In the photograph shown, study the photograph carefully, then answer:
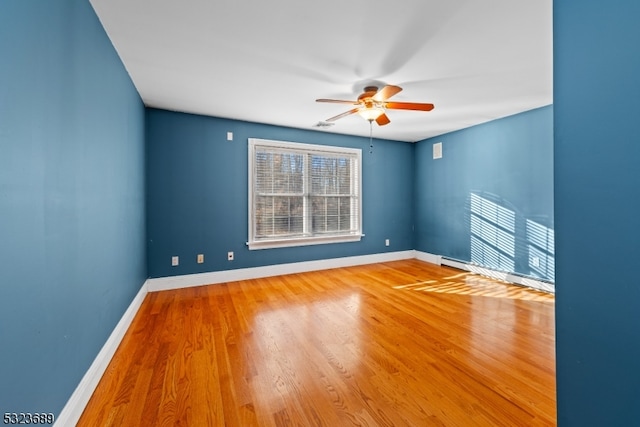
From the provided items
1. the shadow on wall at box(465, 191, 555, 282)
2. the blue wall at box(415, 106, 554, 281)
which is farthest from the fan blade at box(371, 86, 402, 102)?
the shadow on wall at box(465, 191, 555, 282)

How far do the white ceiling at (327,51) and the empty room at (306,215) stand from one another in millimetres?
22

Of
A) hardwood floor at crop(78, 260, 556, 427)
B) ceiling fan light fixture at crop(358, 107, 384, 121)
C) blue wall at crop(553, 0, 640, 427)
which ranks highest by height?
ceiling fan light fixture at crop(358, 107, 384, 121)

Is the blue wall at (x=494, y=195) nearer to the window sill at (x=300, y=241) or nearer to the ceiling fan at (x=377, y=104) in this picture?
the window sill at (x=300, y=241)

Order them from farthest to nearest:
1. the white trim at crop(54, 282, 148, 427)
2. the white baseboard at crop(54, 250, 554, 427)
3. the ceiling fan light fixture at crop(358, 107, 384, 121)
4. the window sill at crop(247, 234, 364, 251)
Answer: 1. the window sill at crop(247, 234, 364, 251)
2. the ceiling fan light fixture at crop(358, 107, 384, 121)
3. the white baseboard at crop(54, 250, 554, 427)
4. the white trim at crop(54, 282, 148, 427)

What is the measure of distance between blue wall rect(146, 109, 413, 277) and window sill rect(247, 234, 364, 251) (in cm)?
9

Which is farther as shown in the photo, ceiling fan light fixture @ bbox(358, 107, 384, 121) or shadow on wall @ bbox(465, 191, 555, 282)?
shadow on wall @ bbox(465, 191, 555, 282)

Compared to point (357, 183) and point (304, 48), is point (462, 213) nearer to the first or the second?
point (357, 183)

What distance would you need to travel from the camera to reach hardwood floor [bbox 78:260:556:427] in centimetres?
150

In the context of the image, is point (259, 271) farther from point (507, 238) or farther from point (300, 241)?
point (507, 238)

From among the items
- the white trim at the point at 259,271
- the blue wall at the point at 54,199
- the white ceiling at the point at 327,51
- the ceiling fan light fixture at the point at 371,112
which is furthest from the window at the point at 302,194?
the blue wall at the point at 54,199

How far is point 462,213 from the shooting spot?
15.2ft

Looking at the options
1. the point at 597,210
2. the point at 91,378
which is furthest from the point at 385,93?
the point at 91,378

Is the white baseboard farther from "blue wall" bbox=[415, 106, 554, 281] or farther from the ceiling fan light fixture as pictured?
the ceiling fan light fixture

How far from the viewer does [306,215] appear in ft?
15.0
